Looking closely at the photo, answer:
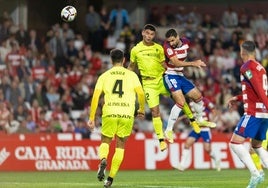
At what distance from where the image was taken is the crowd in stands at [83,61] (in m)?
29.3

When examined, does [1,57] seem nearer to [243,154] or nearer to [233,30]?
[233,30]

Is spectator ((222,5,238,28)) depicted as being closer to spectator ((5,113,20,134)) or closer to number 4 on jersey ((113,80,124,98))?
spectator ((5,113,20,134))

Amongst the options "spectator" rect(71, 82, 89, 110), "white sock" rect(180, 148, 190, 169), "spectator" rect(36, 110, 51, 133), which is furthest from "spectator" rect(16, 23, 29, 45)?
"white sock" rect(180, 148, 190, 169)

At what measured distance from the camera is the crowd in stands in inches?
1155

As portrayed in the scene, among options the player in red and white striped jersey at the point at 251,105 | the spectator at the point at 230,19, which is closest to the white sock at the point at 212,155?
the spectator at the point at 230,19

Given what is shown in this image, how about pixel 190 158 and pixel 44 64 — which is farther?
pixel 44 64

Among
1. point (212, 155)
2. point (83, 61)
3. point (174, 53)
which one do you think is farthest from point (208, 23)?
point (174, 53)

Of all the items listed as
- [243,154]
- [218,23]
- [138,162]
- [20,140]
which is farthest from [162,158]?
[243,154]

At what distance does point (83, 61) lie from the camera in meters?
32.4

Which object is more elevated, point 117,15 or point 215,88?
point 117,15

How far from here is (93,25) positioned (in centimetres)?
3400

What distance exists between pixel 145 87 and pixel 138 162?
6961 mm

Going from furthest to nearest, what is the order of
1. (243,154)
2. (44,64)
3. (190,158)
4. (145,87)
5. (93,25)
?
(93,25) → (44,64) → (190,158) → (145,87) → (243,154)

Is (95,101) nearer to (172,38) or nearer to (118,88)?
(118,88)
